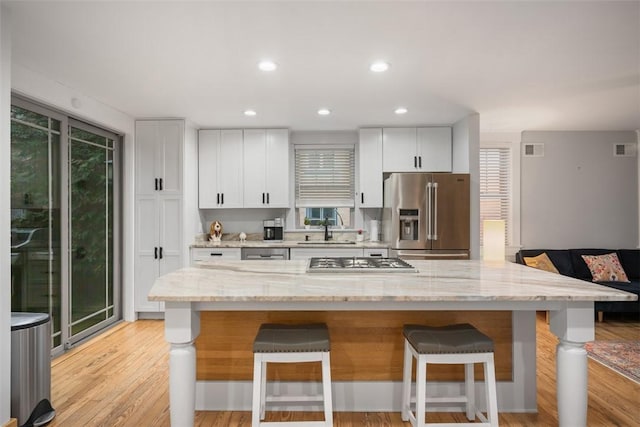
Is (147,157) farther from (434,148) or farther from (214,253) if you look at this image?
(434,148)

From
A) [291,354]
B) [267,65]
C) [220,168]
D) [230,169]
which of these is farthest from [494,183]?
[291,354]

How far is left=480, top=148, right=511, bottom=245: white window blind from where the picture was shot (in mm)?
5789

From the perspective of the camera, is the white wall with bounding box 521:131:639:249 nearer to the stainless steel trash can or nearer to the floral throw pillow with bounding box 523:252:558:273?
the floral throw pillow with bounding box 523:252:558:273

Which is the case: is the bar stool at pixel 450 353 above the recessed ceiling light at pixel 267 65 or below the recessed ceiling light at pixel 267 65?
below

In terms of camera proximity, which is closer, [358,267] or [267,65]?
[358,267]

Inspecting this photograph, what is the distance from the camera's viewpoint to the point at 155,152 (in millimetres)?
4906

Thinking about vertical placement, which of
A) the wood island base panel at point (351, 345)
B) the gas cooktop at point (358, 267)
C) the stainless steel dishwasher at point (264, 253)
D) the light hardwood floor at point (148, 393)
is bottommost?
the light hardwood floor at point (148, 393)

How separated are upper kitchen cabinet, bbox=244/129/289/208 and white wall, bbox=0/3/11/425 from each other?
3.22 meters

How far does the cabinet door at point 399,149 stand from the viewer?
5309 millimetres

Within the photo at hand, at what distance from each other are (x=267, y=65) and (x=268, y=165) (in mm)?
2354

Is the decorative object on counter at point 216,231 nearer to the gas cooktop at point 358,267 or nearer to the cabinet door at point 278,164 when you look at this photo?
the cabinet door at point 278,164

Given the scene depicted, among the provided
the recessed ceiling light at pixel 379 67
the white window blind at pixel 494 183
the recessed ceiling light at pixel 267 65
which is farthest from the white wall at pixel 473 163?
the recessed ceiling light at pixel 267 65

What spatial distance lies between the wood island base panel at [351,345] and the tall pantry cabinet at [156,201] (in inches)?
101

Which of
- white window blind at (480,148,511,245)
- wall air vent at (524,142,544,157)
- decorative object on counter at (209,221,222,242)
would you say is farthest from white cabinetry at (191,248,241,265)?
wall air vent at (524,142,544,157)
